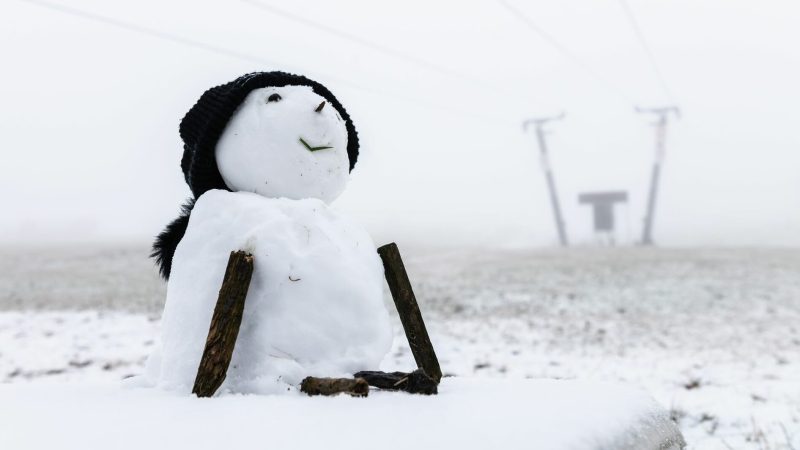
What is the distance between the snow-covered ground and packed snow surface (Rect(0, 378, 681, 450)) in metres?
2.34

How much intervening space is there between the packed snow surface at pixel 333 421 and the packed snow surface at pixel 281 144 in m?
0.95

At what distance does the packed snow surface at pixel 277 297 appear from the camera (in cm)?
227

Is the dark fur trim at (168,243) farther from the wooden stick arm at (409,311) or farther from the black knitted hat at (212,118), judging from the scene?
the wooden stick arm at (409,311)

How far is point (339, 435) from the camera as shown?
1.71 meters

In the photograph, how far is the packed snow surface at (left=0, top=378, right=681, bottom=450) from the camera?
1.71 meters

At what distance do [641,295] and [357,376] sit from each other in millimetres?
10680

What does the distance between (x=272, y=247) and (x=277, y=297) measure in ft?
0.65

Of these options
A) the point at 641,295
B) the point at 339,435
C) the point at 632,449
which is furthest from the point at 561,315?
the point at 339,435

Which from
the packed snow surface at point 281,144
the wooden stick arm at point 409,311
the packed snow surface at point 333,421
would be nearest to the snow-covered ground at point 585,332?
the packed snow surface at point 333,421

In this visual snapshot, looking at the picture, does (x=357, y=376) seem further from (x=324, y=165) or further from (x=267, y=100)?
(x=267, y=100)

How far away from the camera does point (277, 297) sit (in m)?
2.29

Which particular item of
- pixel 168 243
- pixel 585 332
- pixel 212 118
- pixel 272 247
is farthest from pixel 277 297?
pixel 585 332

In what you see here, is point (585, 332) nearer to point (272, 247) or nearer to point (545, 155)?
point (272, 247)

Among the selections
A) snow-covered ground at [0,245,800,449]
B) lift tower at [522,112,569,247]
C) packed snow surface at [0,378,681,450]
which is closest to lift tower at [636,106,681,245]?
lift tower at [522,112,569,247]
